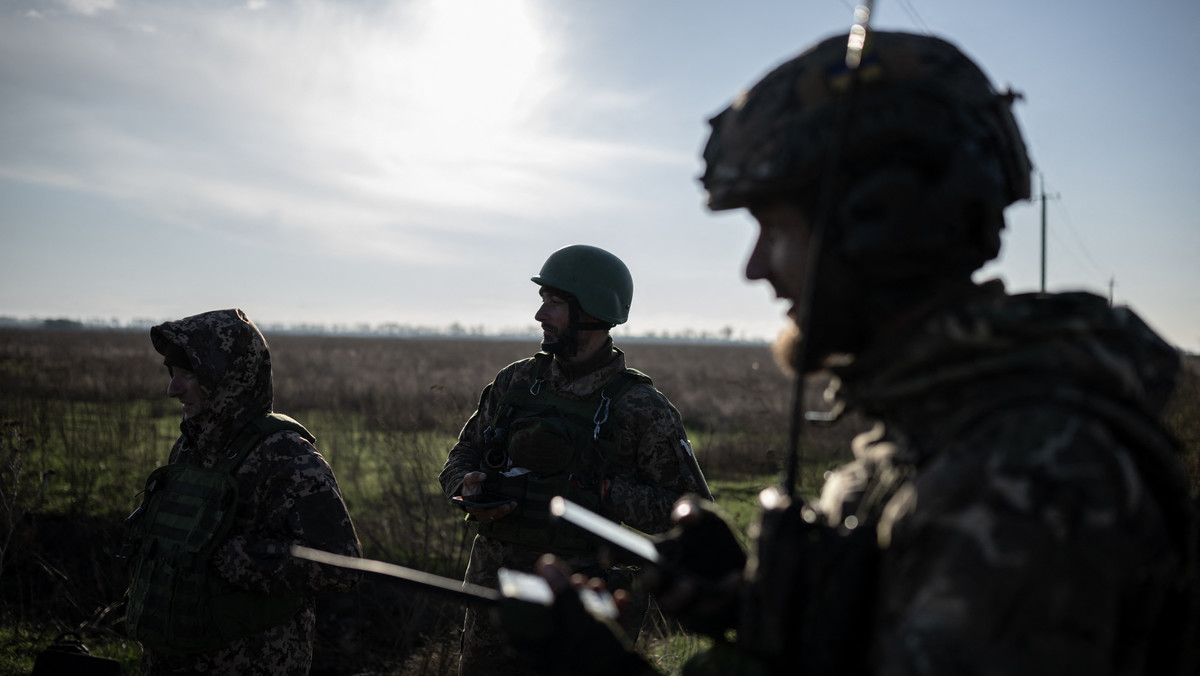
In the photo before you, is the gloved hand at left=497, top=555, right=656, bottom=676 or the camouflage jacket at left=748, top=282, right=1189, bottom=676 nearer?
the camouflage jacket at left=748, top=282, right=1189, bottom=676

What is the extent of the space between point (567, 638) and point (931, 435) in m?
0.78

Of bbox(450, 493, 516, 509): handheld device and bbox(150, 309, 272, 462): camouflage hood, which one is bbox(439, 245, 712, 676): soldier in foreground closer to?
bbox(450, 493, 516, 509): handheld device

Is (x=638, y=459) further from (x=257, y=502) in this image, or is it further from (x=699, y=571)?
(x=699, y=571)

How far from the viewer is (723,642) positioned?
58.9 inches

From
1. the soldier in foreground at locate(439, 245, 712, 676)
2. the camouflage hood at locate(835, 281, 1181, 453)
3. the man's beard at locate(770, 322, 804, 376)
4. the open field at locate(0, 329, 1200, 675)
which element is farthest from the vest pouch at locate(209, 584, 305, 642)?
the camouflage hood at locate(835, 281, 1181, 453)

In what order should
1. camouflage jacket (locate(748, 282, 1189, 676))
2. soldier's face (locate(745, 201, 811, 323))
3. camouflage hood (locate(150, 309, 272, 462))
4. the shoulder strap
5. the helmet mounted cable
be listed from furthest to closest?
camouflage hood (locate(150, 309, 272, 462)) → the shoulder strap → soldier's face (locate(745, 201, 811, 323)) → the helmet mounted cable → camouflage jacket (locate(748, 282, 1189, 676))

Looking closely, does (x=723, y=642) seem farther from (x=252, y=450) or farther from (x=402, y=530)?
(x=402, y=530)

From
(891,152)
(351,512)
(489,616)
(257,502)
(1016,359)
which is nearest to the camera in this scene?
(1016,359)

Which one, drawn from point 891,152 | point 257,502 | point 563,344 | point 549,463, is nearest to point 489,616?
point 549,463

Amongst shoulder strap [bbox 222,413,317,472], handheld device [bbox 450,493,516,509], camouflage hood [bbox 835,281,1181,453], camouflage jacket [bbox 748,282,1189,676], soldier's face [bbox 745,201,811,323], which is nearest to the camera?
camouflage jacket [bbox 748,282,1189,676]

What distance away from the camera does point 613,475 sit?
3.86 metres

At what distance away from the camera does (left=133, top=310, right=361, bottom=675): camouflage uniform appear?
3137 millimetres

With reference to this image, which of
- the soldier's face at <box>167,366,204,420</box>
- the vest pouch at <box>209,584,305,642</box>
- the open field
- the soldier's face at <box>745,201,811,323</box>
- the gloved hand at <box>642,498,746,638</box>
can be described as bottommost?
the open field

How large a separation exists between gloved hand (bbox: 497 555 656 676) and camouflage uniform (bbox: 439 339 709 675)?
7.36 feet
